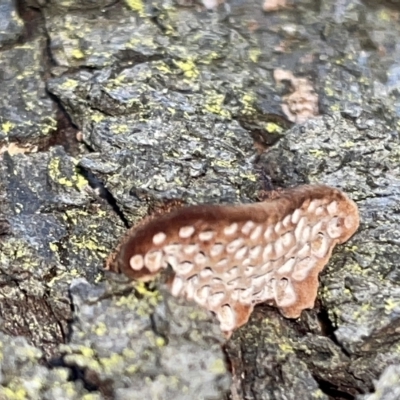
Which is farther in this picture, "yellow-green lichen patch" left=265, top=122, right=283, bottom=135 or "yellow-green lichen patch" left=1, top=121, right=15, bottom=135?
"yellow-green lichen patch" left=265, top=122, right=283, bottom=135

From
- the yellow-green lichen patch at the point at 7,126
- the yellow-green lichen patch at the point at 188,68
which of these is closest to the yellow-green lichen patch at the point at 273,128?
the yellow-green lichen patch at the point at 188,68

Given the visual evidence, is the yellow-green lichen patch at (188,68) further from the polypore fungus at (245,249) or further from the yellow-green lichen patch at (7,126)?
the polypore fungus at (245,249)

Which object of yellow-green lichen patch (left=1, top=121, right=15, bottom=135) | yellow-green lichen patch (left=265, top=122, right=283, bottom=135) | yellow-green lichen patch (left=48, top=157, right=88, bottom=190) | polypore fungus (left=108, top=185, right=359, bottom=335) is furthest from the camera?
yellow-green lichen patch (left=265, top=122, right=283, bottom=135)

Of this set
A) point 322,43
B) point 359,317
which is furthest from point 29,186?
point 322,43

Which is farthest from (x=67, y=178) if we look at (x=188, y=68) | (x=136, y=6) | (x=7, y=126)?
(x=136, y=6)

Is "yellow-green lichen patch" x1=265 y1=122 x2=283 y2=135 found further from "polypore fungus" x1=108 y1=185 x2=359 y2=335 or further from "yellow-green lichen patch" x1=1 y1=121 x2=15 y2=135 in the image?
"yellow-green lichen patch" x1=1 y1=121 x2=15 y2=135

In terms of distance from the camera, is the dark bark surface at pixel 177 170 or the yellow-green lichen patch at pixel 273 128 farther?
the yellow-green lichen patch at pixel 273 128

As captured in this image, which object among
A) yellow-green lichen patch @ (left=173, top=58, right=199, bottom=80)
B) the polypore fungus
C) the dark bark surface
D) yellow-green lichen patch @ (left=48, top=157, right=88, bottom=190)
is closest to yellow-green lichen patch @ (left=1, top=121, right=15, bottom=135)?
the dark bark surface

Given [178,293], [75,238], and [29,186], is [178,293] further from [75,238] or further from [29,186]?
[29,186]
